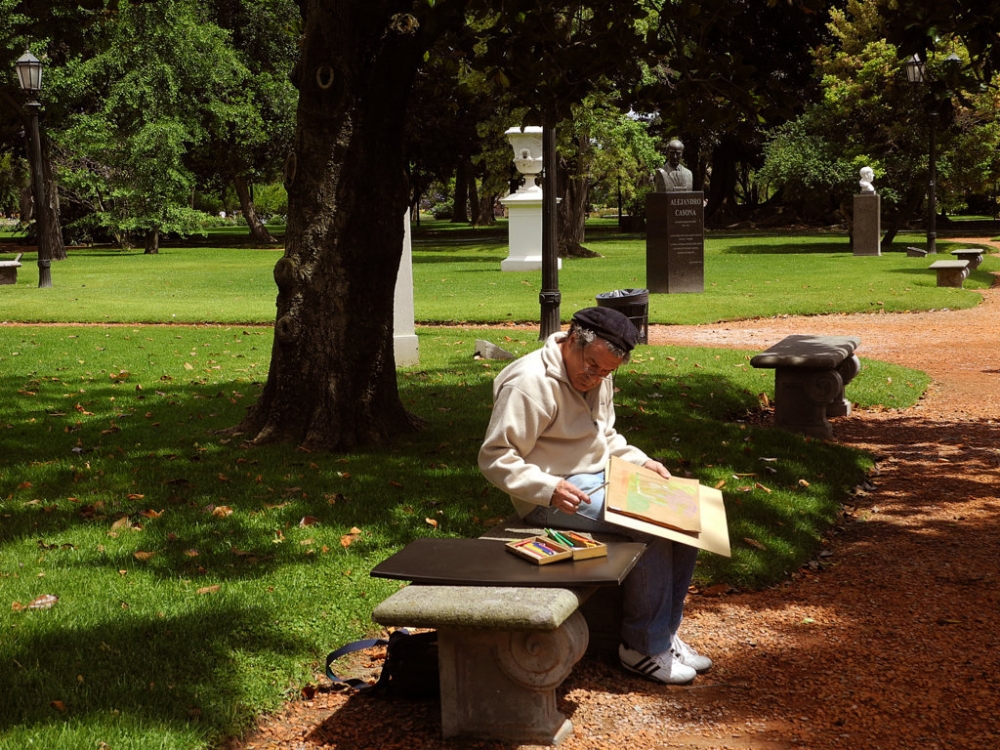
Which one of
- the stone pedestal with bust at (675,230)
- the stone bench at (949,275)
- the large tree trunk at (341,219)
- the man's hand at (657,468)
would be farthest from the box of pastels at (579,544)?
the stone bench at (949,275)

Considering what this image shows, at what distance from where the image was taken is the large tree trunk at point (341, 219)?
7.80 m

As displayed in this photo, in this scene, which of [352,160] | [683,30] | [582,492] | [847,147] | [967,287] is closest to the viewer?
[582,492]

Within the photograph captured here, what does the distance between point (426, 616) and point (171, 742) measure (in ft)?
3.06

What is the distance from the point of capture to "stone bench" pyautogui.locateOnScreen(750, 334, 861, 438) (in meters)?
9.38

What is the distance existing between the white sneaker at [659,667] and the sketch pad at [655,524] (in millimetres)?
526

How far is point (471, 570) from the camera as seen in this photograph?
411 centimetres

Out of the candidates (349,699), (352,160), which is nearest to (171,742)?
(349,699)

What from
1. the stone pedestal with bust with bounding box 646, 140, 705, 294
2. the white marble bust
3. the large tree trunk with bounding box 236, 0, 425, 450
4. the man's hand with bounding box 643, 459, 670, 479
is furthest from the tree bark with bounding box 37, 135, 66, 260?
the man's hand with bounding box 643, 459, 670, 479

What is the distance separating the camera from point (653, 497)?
450cm

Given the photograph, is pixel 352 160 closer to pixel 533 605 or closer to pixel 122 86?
pixel 533 605

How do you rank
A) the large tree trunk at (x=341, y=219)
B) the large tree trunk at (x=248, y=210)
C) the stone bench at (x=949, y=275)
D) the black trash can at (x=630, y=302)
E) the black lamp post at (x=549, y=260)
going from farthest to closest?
the large tree trunk at (x=248, y=210), the stone bench at (x=949, y=275), the black lamp post at (x=549, y=260), the black trash can at (x=630, y=302), the large tree trunk at (x=341, y=219)

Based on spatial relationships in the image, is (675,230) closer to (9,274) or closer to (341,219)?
(9,274)

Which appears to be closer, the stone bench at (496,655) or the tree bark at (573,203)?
the stone bench at (496,655)

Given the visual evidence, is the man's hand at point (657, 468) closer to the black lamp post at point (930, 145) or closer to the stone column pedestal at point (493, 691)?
the stone column pedestal at point (493, 691)
